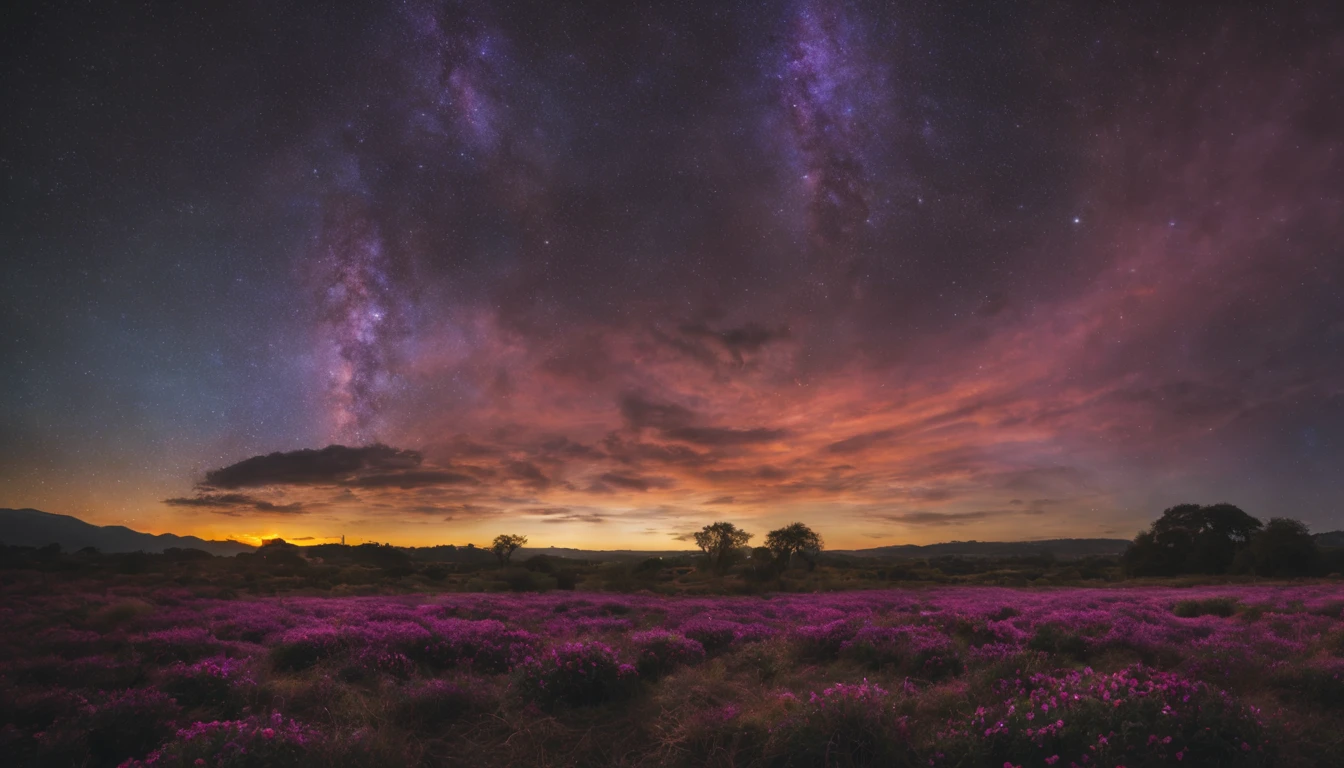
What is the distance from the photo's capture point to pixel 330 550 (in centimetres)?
7400

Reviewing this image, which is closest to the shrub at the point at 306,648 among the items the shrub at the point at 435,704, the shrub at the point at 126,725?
the shrub at the point at 126,725

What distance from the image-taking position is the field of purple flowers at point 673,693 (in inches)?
236

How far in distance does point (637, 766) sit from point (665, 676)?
4023mm

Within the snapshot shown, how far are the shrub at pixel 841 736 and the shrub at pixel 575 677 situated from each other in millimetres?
3332

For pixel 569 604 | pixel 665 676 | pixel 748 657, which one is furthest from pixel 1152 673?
pixel 569 604

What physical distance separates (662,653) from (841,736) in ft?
18.9

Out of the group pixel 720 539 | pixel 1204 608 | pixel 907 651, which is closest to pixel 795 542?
pixel 720 539

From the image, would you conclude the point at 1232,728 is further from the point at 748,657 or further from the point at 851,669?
the point at 748,657

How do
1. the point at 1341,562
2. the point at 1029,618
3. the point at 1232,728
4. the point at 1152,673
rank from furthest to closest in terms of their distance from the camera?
the point at 1341,562, the point at 1029,618, the point at 1152,673, the point at 1232,728

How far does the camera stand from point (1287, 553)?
4950 centimetres

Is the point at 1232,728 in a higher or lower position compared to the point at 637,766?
higher

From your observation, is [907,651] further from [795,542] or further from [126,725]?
[795,542]

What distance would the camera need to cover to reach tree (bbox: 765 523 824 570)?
200 feet

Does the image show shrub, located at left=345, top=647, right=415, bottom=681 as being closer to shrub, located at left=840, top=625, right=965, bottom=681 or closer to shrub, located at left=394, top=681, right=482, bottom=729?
shrub, located at left=394, top=681, right=482, bottom=729
